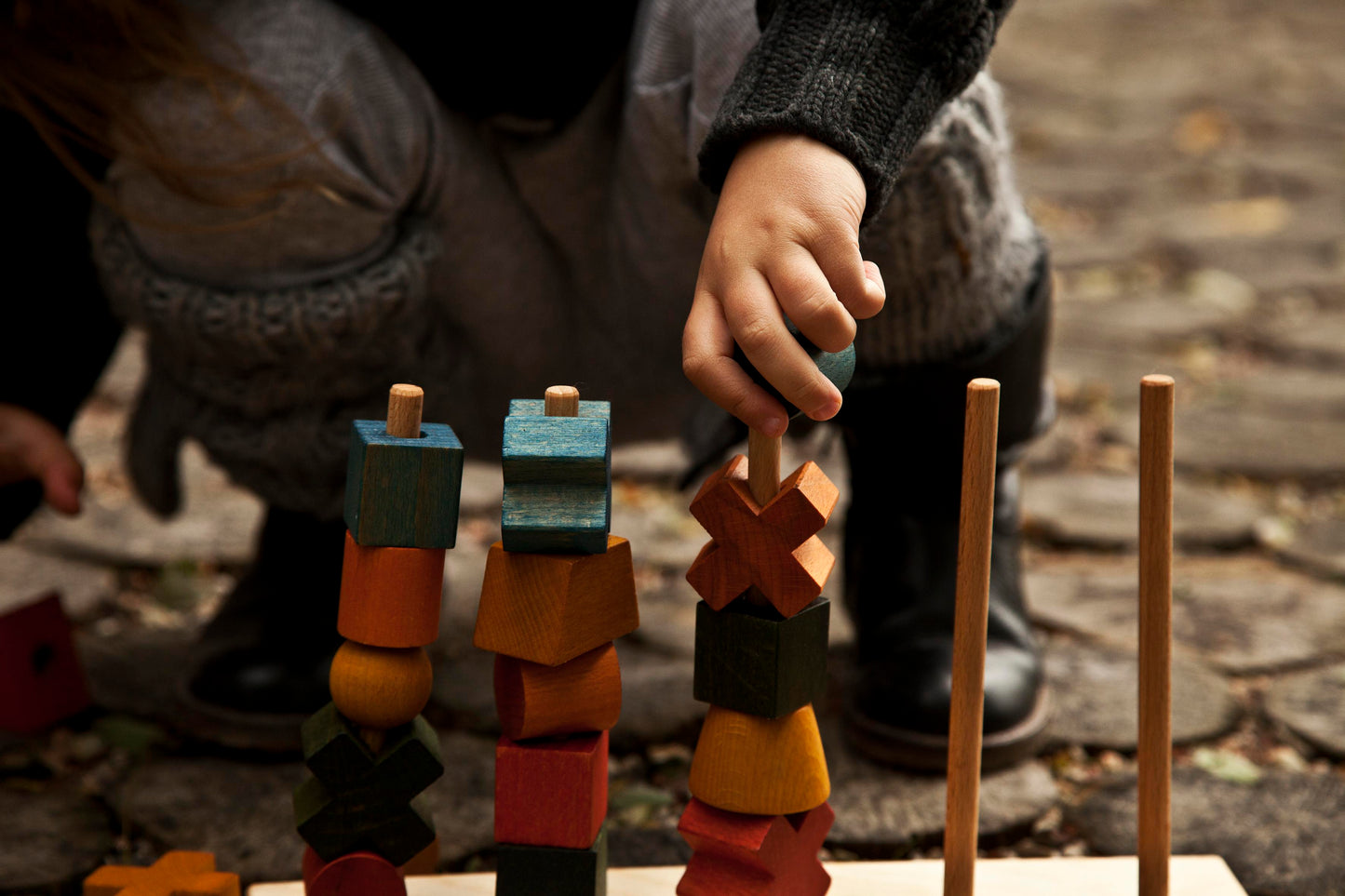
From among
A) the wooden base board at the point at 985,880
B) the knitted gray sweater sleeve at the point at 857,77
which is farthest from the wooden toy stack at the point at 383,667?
the knitted gray sweater sleeve at the point at 857,77

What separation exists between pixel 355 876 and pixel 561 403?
12.8 inches

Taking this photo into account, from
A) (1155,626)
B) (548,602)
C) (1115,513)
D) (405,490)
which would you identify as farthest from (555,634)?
(1115,513)

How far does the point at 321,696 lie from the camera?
131 centimetres

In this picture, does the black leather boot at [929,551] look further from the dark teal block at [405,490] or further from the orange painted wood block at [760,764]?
the dark teal block at [405,490]

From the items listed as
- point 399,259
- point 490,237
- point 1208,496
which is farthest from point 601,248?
point 1208,496

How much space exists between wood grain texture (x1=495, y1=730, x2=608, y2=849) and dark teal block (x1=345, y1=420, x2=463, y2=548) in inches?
5.4

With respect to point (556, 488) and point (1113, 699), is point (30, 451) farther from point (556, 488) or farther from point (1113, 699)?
point (1113, 699)

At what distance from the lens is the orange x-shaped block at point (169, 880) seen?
34.7 inches

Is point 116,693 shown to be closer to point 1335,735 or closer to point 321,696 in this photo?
point 321,696

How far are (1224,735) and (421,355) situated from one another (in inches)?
34.4

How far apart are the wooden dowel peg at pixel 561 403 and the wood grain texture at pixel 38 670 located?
73cm

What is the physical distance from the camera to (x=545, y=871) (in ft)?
2.71

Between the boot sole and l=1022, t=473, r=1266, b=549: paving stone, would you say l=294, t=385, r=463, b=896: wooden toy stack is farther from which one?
l=1022, t=473, r=1266, b=549: paving stone

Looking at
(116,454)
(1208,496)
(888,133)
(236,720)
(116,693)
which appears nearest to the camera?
(888,133)
